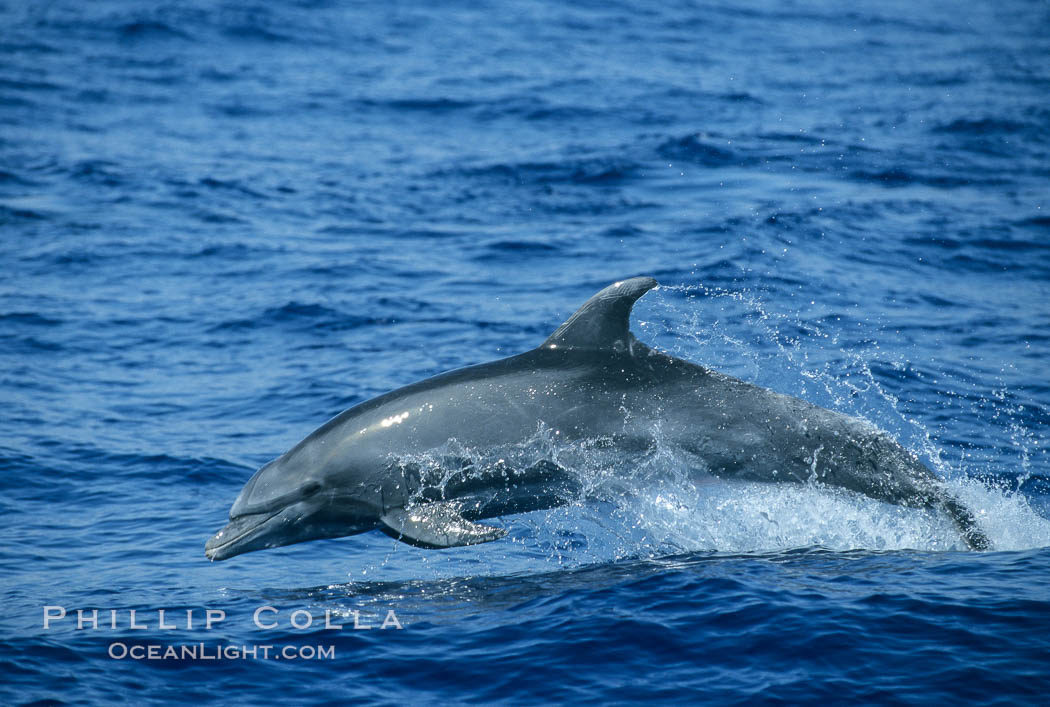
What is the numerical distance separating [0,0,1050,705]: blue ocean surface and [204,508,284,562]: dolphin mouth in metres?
0.46

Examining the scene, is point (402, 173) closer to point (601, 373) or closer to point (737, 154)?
point (737, 154)

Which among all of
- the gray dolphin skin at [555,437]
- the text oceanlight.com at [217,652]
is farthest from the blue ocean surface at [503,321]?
the gray dolphin skin at [555,437]

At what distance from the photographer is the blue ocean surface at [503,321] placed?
27.0 ft

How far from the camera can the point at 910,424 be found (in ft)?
43.5

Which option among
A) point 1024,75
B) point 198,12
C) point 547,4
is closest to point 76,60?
point 198,12

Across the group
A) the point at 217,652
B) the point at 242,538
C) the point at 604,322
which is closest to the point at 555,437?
the point at 604,322

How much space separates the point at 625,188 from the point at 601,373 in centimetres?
1429

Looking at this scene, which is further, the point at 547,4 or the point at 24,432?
the point at 547,4

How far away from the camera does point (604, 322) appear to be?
916 cm

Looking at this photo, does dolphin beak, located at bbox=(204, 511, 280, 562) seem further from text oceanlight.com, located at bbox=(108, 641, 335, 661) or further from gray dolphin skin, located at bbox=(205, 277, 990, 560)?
A: text oceanlight.com, located at bbox=(108, 641, 335, 661)

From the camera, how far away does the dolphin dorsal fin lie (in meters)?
9.01

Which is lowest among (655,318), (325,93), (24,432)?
(24,432)

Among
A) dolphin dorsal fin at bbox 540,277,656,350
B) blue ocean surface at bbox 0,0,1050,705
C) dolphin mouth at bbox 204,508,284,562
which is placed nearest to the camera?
blue ocean surface at bbox 0,0,1050,705

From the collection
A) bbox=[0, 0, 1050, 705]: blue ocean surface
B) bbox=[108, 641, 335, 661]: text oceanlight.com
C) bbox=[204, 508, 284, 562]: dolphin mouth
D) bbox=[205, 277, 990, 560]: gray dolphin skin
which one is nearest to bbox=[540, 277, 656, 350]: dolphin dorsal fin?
bbox=[205, 277, 990, 560]: gray dolphin skin
